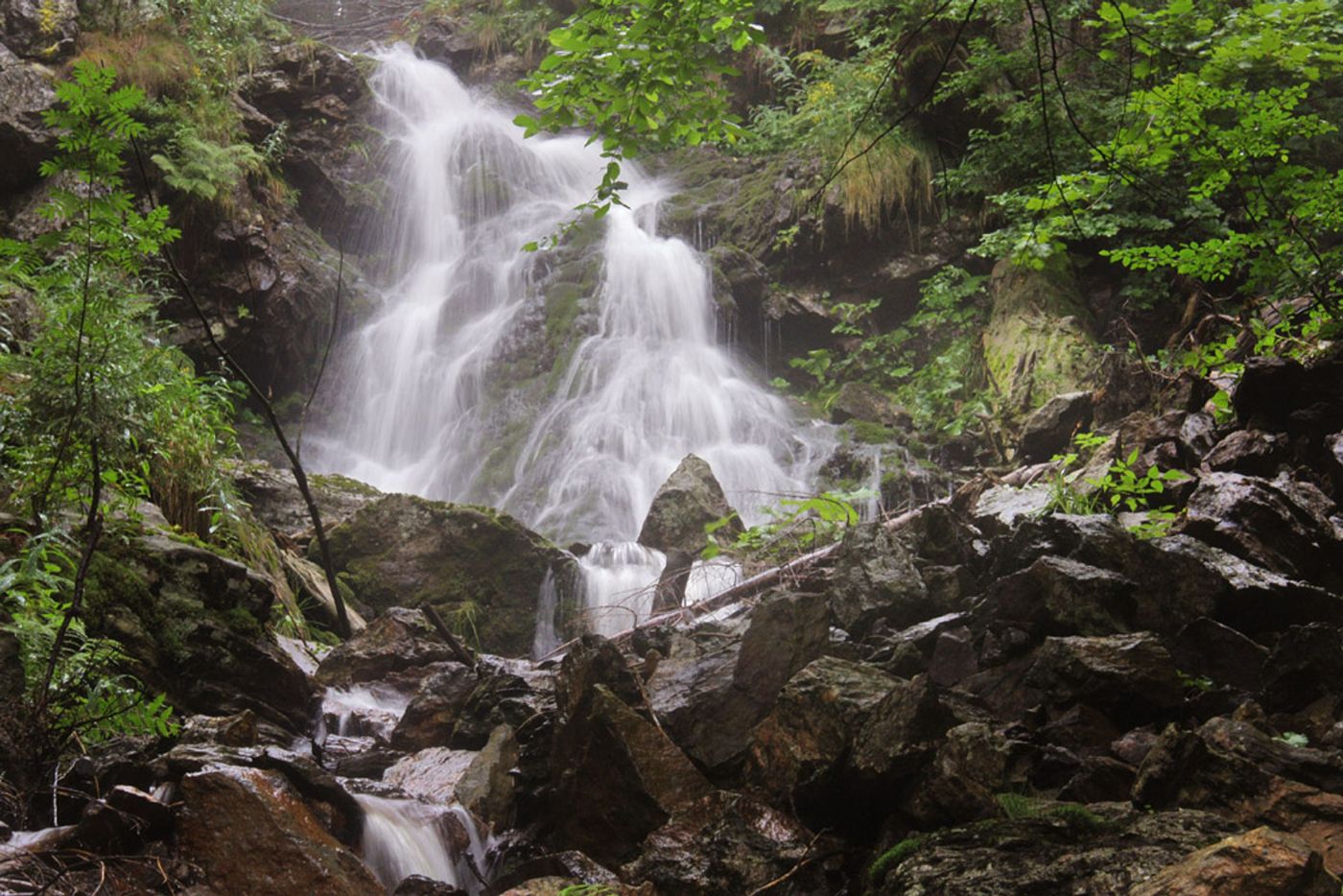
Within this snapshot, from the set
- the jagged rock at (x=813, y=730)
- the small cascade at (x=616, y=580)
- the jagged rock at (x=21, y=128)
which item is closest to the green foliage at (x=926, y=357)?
the small cascade at (x=616, y=580)

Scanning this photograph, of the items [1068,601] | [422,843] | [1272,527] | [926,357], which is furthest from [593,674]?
[926,357]

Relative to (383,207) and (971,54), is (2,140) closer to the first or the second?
(383,207)

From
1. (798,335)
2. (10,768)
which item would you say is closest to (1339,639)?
(10,768)

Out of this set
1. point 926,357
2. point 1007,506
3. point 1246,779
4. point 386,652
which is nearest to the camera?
point 1246,779

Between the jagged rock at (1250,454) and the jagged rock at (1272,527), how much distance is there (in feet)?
1.68

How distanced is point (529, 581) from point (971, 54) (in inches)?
319

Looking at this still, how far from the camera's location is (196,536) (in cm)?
557

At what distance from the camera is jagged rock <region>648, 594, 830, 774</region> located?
11.9 ft

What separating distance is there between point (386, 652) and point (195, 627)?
1.43m

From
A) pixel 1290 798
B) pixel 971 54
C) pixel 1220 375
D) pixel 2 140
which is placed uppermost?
pixel 971 54

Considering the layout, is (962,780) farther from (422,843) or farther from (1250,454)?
(1250,454)

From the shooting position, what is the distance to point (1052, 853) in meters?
2.17

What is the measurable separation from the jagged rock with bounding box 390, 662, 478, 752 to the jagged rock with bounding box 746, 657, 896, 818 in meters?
2.22

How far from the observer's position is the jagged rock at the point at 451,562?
25.8ft
